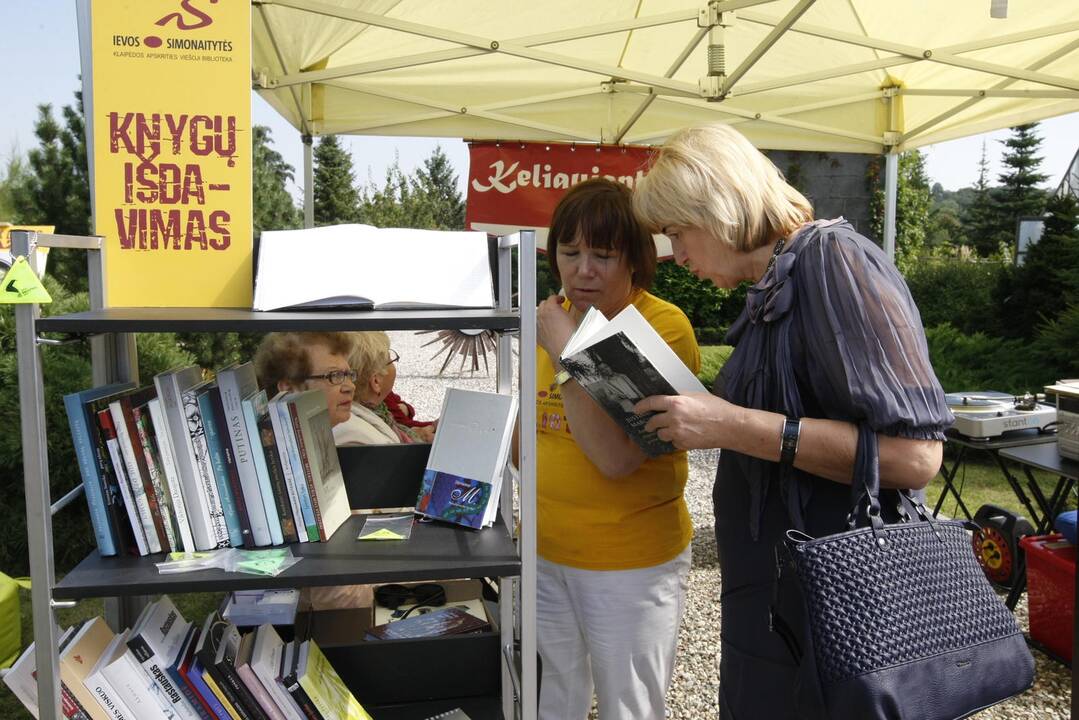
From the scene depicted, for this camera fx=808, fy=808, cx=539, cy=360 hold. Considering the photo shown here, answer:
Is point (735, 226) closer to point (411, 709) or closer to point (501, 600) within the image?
point (501, 600)

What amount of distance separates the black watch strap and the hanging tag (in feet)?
3.66

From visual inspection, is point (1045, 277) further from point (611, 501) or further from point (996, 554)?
point (611, 501)

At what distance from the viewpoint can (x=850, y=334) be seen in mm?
1201

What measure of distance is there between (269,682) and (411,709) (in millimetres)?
479

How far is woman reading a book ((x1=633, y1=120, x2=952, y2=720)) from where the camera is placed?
1204 mm

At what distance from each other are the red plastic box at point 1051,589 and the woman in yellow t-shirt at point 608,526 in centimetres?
224

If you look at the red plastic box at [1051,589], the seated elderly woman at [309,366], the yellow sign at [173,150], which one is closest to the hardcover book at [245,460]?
the yellow sign at [173,150]

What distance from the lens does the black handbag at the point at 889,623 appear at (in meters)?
1.16

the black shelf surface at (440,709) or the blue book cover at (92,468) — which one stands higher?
the blue book cover at (92,468)

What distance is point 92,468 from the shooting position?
1.34 m

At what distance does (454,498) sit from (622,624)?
1.65 feet

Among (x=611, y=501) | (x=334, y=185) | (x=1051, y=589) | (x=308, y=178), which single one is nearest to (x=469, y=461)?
(x=611, y=501)

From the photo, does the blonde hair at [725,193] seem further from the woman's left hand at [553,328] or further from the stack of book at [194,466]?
the stack of book at [194,466]

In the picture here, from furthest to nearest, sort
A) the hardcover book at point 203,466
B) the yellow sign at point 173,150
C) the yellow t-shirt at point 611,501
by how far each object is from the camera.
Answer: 1. the yellow t-shirt at point 611,501
2. the yellow sign at point 173,150
3. the hardcover book at point 203,466
